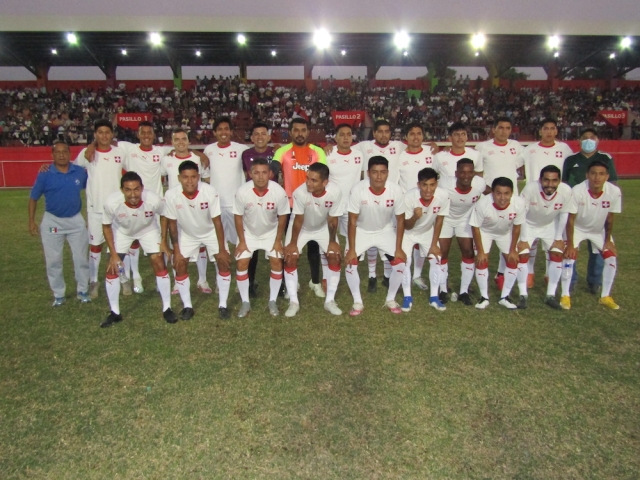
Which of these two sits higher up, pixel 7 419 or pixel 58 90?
pixel 58 90

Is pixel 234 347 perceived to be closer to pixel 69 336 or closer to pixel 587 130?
pixel 69 336

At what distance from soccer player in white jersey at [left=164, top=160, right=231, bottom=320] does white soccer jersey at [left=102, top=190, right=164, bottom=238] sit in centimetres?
17

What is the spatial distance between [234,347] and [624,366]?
370 cm

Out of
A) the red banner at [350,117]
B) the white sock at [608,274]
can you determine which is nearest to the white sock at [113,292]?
the white sock at [608,274]

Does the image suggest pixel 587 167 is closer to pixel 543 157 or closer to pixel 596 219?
pixel 543 157

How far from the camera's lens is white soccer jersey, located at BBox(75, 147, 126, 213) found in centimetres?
616

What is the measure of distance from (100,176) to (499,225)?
5.36m

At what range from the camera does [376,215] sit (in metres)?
5.62

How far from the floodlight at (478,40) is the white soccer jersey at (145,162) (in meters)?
26.9

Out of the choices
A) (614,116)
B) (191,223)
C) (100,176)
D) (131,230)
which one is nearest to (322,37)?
(614,116)

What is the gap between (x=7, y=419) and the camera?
339 centimetres

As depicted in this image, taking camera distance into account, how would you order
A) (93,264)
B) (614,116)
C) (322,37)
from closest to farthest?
(93,264) < (322,37) < (614,116)

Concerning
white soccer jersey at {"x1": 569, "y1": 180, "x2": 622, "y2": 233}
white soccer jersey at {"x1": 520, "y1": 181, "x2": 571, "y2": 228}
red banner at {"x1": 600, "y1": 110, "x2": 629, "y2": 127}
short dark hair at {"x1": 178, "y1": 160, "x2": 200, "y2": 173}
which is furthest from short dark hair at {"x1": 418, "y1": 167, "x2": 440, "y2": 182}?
red banner at {"x1": 600, "y1": 110, "x2": 629, "y2": 127}

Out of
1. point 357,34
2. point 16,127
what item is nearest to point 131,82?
point 16,127
